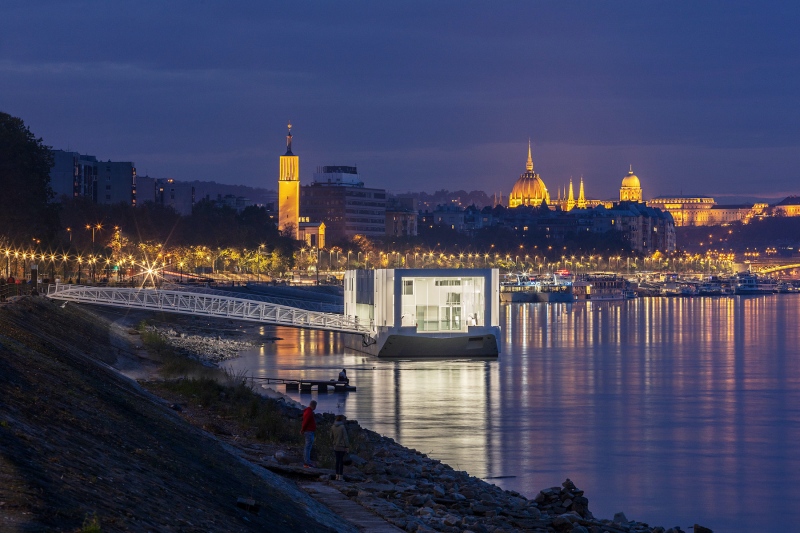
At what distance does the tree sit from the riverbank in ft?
126

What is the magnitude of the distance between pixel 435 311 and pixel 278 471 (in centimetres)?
3887

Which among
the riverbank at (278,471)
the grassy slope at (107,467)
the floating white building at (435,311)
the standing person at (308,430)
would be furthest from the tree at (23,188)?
the standing person at (308,430)

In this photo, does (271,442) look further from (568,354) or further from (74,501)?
(568,354)

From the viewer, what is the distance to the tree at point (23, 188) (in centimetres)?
7162

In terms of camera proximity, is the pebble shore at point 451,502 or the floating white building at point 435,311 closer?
the pebble shore at point 451,502

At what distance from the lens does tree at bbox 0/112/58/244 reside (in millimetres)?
71625

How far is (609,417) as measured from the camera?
141 feet

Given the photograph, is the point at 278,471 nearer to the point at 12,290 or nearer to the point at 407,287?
the point at 12,290

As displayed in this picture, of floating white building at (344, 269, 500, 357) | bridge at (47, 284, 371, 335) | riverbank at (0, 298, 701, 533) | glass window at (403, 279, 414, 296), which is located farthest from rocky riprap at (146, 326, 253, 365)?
riverbank at (0, 298, 701, 533)

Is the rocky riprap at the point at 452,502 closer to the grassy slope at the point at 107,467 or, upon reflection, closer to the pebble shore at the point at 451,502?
the pebble shore at the point at 451,502

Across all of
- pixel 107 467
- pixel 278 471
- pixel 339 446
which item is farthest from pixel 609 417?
pixel 107 467

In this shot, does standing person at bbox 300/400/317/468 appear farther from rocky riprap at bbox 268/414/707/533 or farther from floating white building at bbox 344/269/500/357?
floating white building at bbox 344/269/500/357

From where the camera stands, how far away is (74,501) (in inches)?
500

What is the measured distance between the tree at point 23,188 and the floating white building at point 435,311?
73.8ft
